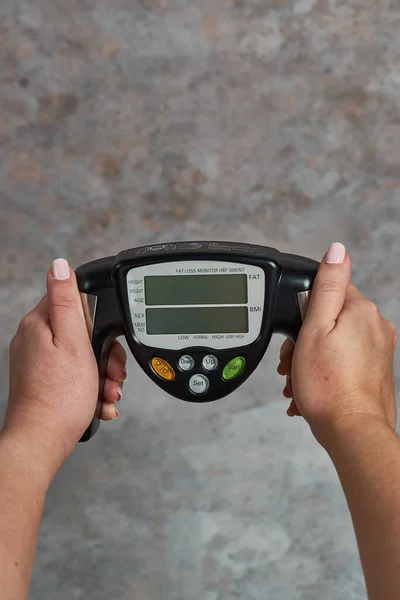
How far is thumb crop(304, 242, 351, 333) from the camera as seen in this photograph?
3.05 ft

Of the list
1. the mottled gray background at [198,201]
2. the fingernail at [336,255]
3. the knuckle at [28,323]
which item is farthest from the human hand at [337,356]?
the mottled gray background at [198,201]

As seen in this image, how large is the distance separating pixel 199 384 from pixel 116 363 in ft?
0.55

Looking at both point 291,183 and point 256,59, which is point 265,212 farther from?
point 256,59

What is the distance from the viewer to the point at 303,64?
1.66 m

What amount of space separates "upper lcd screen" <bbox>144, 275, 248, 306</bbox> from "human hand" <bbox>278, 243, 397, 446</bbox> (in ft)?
0.32

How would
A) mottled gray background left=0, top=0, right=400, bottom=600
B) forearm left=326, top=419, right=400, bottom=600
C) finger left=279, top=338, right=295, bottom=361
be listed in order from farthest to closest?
mottled gray background left=0, top=0, right=400, bottom=600
finger left=279, top=338, right=295, bottom=361
forearm left=326, top=419, right=400, bottom=600

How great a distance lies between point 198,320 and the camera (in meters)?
0.97

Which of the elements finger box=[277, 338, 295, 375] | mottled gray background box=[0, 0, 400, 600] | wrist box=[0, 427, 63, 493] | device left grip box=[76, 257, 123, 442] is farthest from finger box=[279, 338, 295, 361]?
mottled gray background box=[0, 0, 400, 600]

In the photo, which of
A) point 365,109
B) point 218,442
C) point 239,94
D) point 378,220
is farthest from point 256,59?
point 218,442

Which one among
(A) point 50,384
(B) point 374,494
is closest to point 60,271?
(A) point 50,384

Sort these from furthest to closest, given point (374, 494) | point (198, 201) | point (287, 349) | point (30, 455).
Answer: point (198, 201) → point (287, 349) → point (30, 455) → point (374, 494)

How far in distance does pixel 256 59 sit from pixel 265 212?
1.16 ft

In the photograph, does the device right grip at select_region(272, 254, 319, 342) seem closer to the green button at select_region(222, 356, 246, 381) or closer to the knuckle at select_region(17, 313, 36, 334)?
the green button at select_region(222, 356, 246, 381)

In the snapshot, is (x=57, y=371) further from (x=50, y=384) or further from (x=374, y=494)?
(x=374, y=494)
